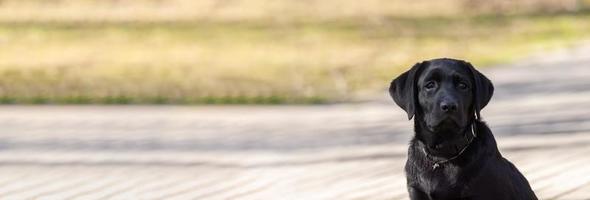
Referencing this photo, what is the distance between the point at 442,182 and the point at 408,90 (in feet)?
1.72

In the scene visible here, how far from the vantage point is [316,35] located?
25.6 m

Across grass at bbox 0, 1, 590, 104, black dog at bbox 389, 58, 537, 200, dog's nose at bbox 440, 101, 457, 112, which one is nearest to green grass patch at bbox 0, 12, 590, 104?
grass at bbox 0, 1, 590, 104

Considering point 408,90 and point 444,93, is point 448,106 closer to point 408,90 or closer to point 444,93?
point 444,93

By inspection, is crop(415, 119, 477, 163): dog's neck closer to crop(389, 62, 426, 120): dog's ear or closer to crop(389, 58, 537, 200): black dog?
crop(389, 58, 537, 200): black dog

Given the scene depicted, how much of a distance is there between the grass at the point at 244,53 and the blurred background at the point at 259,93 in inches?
2.0

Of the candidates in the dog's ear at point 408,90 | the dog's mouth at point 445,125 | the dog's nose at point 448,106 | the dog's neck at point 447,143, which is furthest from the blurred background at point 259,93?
the dog's nose at point 448,106

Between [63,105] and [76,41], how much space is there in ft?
27.1

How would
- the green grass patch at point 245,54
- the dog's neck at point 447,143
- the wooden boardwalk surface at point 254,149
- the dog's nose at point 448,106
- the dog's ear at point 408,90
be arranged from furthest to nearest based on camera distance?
the green grass patch at point 245,54 → the wooden boardwalk surface at point 254,149 → the dog's ear at point 408,90 → the dog's neck at point 447,143 → the dog's nose at point 448,106

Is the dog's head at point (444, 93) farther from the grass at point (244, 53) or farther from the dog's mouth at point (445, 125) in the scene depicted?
the grass at point (244, 53)

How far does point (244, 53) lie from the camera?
22.3 m

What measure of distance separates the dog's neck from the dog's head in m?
0.04

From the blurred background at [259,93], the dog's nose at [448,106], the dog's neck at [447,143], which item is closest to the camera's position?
the dog's nose at [448,106]

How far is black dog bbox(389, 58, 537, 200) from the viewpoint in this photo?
6.39 meters

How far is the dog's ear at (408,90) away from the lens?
21.9 ft
